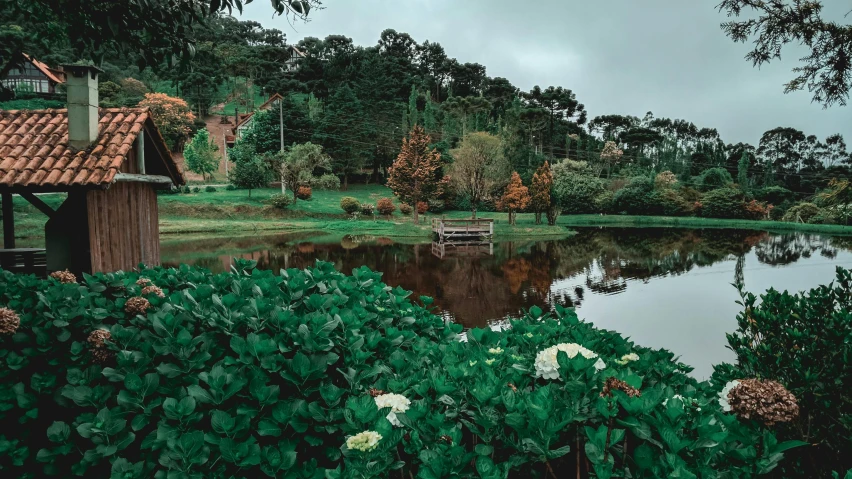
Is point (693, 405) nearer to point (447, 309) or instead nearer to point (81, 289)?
point (81, 289)

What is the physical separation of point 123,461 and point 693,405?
2516 mm

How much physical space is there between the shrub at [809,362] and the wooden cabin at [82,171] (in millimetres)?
8710

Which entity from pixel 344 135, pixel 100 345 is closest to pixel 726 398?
pixel 100 345

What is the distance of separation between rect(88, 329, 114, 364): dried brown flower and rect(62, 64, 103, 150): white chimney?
699 centimetres

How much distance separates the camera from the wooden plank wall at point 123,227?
8.11m

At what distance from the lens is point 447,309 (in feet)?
37.5

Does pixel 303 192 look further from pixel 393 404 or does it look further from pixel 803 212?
pixel 803 212

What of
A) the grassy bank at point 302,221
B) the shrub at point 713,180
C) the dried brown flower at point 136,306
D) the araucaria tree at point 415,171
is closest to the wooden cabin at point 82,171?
the dried brown flower at point 136,306

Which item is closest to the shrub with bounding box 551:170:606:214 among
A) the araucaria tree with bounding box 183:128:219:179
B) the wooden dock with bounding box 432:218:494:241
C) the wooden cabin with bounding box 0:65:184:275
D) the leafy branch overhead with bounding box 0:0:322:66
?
the wooden dock with bounding box 432:218:494:241

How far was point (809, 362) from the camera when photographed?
2.41 m

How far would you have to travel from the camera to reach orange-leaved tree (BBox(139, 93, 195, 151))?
1639 inches

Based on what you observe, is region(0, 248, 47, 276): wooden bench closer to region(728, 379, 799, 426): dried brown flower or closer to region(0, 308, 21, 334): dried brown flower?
region(0, 308, 21, 334): dried brown flower

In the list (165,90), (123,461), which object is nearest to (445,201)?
(165,90)

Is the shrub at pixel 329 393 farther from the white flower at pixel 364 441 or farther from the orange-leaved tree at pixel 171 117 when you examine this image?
the orange-leaved tree at pixel 171 117
